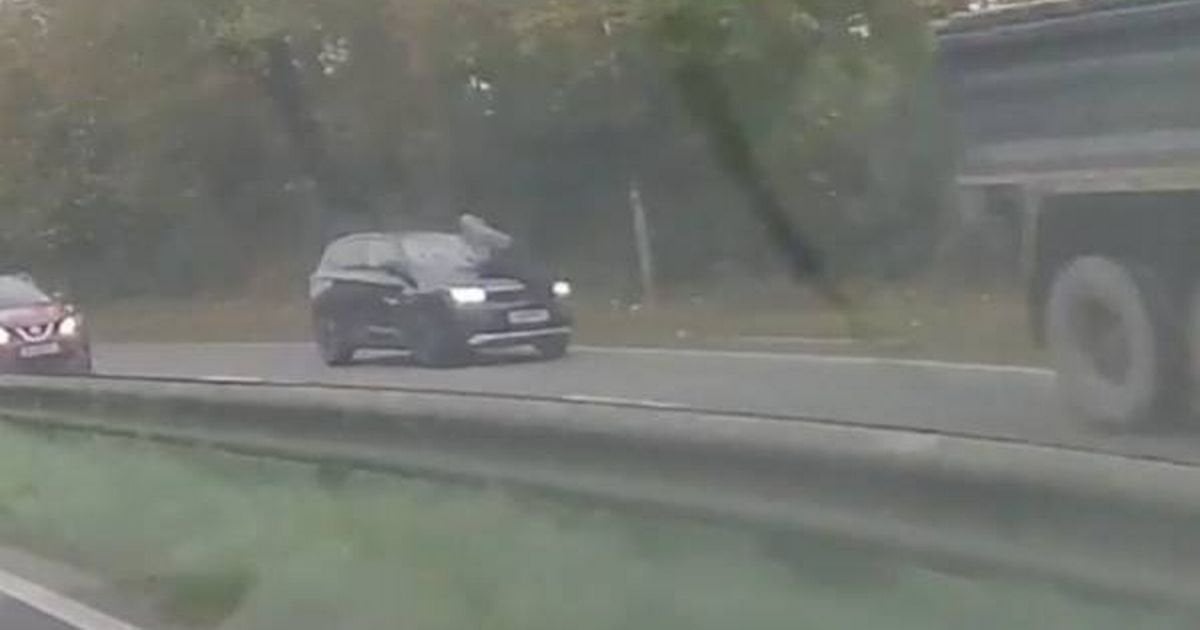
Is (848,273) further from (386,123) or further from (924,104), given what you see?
(386,123)

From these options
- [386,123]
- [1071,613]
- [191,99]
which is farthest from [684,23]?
[1071,613]

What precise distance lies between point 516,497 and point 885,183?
194 cm

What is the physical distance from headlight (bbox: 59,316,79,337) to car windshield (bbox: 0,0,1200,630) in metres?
0.85

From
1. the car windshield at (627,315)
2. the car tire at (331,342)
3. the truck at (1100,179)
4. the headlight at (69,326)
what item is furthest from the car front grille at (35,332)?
the truck at (1100,179)

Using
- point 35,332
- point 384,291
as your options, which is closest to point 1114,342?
point 384,291

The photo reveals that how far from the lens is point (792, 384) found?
408 inches

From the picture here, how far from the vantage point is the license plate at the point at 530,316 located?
11.8m

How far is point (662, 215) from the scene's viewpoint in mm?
11461

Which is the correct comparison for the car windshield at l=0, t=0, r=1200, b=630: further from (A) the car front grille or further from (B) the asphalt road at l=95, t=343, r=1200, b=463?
(A) the car front grille

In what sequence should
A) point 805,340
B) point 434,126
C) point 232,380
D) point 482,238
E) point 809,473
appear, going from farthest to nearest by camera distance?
point 232,380 < point 434,126 < point 482,238 < point 805,340 < point 809,473

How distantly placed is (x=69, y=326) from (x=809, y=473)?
978 centimetres

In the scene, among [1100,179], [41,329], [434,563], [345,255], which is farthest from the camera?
[41,329]

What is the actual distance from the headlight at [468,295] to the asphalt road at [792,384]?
284mm

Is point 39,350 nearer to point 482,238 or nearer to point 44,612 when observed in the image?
point 482,238
